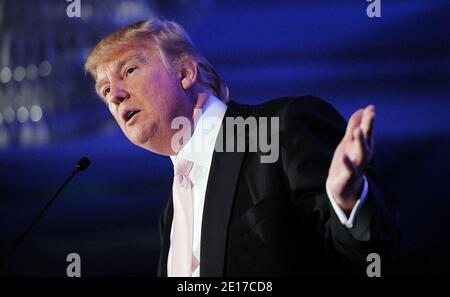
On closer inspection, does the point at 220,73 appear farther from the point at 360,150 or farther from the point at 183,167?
the point at 360,150

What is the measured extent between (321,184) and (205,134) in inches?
16.8

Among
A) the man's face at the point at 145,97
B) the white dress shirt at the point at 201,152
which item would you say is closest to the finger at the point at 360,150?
the white dress shirt at the point at 201,152

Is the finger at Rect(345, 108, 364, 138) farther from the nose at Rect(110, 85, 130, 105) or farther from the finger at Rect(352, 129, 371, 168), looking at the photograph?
the nose at Rect(110, 85, 130, 105)

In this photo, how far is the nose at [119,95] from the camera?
2.17 meters

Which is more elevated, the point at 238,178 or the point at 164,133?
the point at 164,133

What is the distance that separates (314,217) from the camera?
1902 millimetres

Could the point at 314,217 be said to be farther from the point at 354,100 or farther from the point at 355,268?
the point at 354,100
